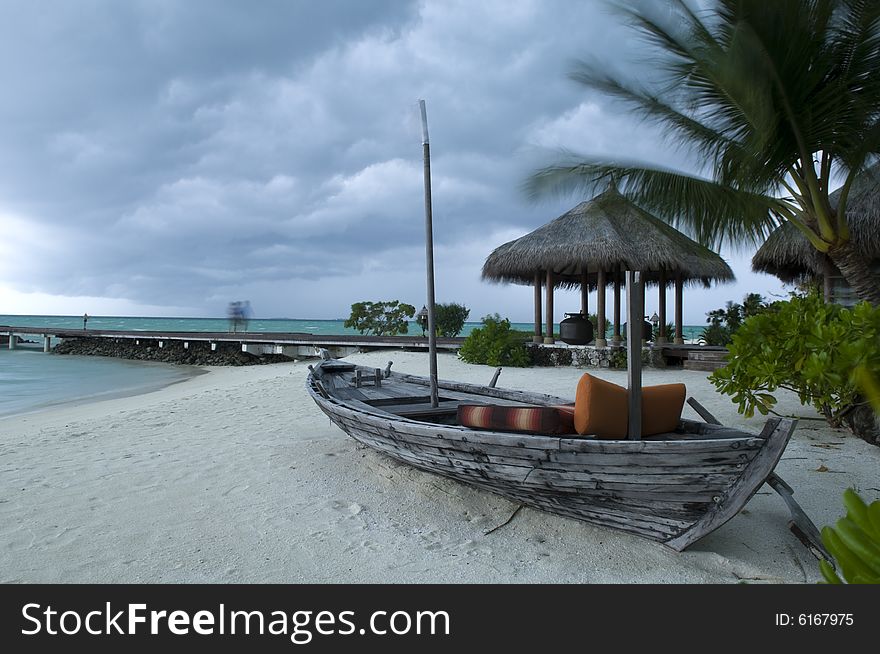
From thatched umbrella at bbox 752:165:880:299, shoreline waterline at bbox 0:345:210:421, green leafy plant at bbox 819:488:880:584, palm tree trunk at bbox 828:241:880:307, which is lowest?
shoreline waterline at bbox 0:345:210:421

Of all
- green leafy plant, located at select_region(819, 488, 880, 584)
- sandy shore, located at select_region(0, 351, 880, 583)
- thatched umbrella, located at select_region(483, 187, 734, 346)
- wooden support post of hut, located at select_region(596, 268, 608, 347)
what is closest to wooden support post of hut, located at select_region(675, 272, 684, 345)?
thatched umbrella, located at select_region(483, 187, 734, 346)

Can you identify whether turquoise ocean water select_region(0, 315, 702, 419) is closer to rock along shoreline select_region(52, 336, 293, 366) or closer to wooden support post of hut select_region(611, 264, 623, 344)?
rock along shoreline select_region(52, 336, 293, 366)

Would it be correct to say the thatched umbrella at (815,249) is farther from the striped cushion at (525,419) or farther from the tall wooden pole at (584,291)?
the striped cushion at (525,419)

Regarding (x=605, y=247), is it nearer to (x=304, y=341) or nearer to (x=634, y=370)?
(x=634, y=370)

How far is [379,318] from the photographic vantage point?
23.0 m

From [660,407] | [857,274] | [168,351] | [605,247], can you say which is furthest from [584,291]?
[168,351]

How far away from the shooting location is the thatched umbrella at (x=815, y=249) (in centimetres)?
905

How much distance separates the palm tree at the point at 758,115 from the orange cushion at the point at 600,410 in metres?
4.75

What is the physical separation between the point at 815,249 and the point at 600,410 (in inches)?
438

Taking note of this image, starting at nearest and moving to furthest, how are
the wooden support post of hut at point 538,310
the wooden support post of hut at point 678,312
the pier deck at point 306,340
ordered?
the wooden support post of hut at point 538,310
the wooden support post of hut at point 678,312
the pier deck at point 306,340

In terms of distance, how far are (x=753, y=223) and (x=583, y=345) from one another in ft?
18.8

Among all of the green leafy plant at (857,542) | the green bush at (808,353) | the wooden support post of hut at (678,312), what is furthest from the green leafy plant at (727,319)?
the green leafy plant at (857,542)

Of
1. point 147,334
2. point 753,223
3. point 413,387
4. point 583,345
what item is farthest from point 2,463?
point 147,334

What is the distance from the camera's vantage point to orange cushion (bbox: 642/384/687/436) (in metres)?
2.94
